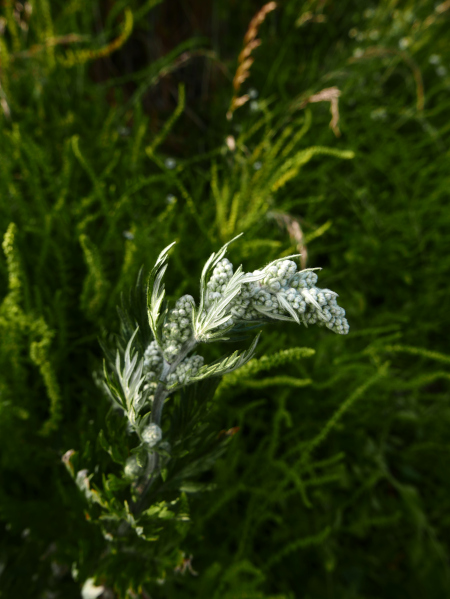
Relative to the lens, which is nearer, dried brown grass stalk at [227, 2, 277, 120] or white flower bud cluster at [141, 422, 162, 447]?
white flower bud cluster at [141, 422, 162, 447]

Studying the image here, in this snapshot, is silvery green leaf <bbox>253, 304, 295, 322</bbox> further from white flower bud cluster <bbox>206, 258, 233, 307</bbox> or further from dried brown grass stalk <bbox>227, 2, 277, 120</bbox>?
dried brown grass stalk <bbox>227, 2, 277, 120</bbox>

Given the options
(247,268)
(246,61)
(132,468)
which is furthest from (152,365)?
(246,61)

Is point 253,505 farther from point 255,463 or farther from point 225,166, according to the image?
point 225,166

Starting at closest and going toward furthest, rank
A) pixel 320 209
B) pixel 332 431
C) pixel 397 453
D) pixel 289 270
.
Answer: pixel 289 270
pixel 332 431
pixel 397 453
pixel 320 209

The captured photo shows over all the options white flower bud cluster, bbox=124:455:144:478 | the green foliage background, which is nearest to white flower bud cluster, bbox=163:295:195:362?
white flower bud cluster, bbox=124:455:144:478

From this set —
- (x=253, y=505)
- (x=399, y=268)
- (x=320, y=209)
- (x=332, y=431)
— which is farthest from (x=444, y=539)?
(x=320, y=209)
